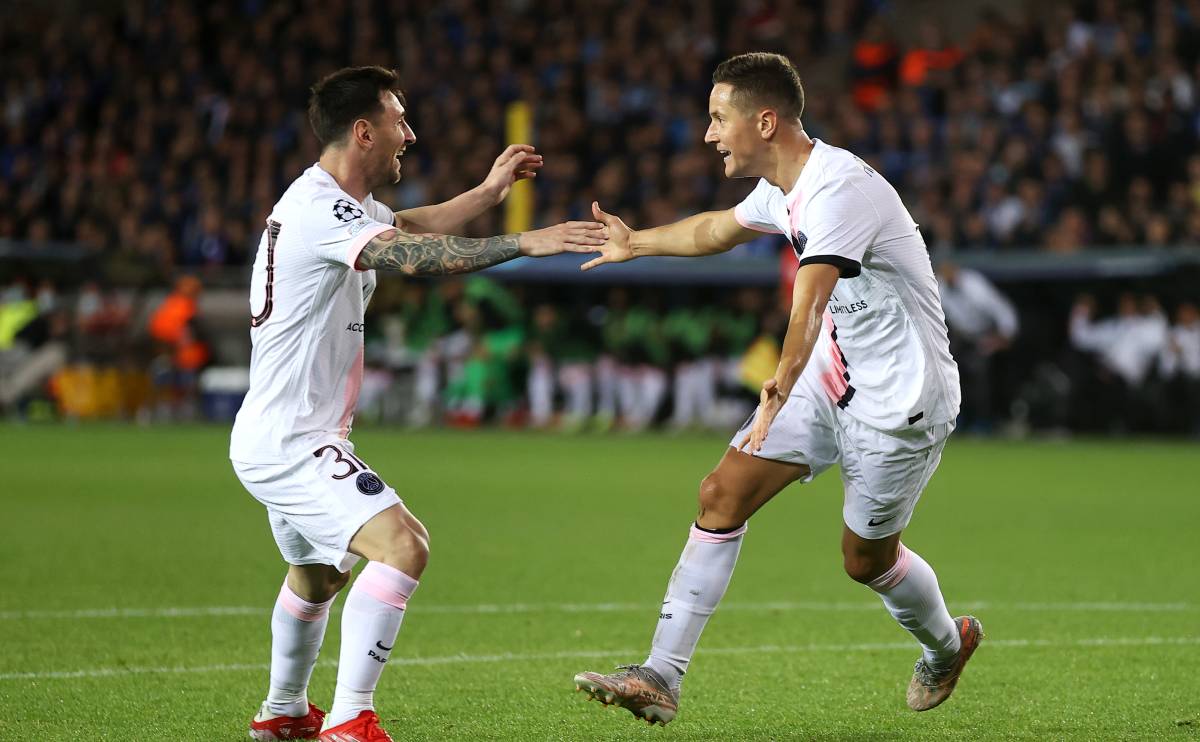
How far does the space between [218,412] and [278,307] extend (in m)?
18.1

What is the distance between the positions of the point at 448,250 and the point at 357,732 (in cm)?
144

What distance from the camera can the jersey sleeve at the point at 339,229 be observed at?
4781 mm

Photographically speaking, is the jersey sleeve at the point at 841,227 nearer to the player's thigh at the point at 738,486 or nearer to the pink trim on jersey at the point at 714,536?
the player's thigh at the point at 738,486

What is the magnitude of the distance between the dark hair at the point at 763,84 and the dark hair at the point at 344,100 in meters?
1.12

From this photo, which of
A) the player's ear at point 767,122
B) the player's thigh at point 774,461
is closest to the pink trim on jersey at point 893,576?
the player's thigh at point 774,461

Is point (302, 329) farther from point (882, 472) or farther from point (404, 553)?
point (882, 472)

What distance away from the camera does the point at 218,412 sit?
22.5m

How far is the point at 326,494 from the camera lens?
15.7 ft

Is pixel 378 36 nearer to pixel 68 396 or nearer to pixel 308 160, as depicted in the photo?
pixel 308 160

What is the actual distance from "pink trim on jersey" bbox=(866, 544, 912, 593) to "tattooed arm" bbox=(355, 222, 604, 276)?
1641 mm

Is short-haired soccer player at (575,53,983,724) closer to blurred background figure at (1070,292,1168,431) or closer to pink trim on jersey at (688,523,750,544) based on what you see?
pink trim on jersey at (688,523,750,544)

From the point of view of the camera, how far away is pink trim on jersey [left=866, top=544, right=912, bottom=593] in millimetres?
5543

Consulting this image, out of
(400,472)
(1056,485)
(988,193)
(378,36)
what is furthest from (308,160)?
(1056,485)

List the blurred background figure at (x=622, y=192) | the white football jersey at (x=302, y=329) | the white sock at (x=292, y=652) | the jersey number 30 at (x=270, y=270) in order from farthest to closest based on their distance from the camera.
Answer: the blurred background figure at (x=622, y=192)
the white sock at (x=292, y=652)
the jersey number 30 at (x=270, y=270)
the white football jersey at (x=302, y=329)
